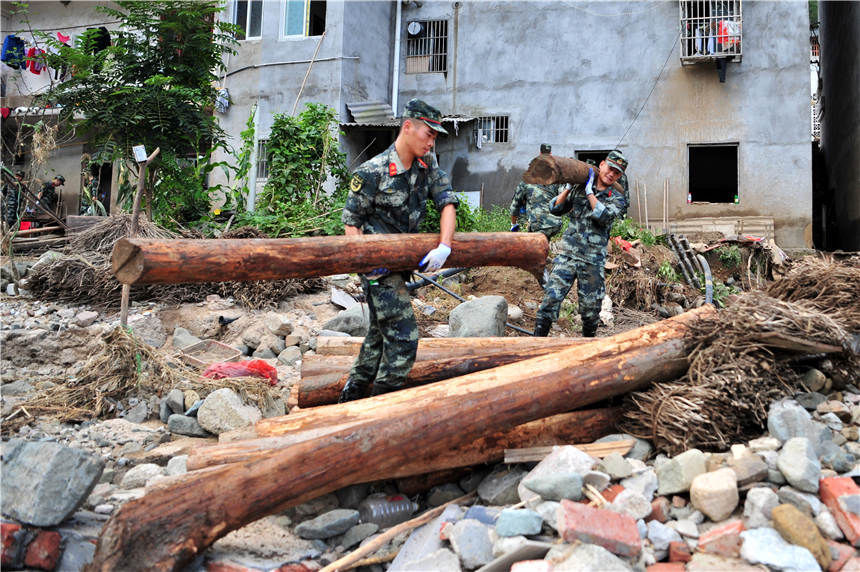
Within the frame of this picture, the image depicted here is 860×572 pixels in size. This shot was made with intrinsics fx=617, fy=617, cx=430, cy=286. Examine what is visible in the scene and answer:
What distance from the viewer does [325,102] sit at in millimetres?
13367

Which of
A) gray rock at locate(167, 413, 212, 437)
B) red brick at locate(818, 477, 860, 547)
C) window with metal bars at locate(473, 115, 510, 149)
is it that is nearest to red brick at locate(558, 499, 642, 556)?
red brick at locate(818, 477, 860, 547)

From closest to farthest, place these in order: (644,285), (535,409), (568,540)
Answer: (568,540) → (535,409) → (644,285)

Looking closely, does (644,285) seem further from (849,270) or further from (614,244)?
(849,270)

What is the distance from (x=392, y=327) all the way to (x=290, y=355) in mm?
2873

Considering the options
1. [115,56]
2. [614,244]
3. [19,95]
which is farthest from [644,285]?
[19,95]

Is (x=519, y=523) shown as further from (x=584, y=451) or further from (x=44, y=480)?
(x=44, y=480)

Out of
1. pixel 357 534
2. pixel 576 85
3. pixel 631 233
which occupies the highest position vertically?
pixel 576 85

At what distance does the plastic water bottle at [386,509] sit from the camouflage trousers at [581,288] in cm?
290

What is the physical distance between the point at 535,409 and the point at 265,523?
4.99 ft

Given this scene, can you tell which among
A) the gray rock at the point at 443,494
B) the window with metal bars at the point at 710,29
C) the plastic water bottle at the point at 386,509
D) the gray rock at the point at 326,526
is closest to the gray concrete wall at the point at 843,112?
the window with metal bars at the point at 710,29

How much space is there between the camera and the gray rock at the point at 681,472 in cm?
273

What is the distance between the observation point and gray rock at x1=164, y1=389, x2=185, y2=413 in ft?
15.5

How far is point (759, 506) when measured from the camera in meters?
2.46

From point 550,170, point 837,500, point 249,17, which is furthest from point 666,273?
point 249,17
